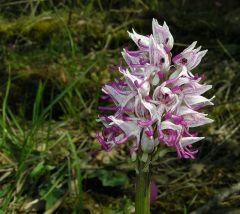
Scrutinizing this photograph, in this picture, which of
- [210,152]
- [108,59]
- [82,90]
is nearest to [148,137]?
[210,152]

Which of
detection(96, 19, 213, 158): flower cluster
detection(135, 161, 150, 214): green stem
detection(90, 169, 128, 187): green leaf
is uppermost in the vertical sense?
detection(90, 169, 128, 187): green leaf

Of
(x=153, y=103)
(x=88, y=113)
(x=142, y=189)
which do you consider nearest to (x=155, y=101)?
(x=153, y=103)

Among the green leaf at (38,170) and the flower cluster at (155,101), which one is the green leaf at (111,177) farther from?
the flower cluster at (155,101)

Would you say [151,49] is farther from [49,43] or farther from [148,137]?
[49,43]

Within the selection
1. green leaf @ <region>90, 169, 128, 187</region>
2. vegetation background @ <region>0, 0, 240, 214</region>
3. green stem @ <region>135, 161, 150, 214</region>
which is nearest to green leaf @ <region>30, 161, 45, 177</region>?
vegetation background @ <region>0, 0, 240, 214</region>

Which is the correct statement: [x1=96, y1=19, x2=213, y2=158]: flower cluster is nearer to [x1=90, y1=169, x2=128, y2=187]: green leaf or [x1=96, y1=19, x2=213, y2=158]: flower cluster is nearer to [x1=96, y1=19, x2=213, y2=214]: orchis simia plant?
[x1=96, y1=19, x2=213, y2=214]: orchis simia plant
